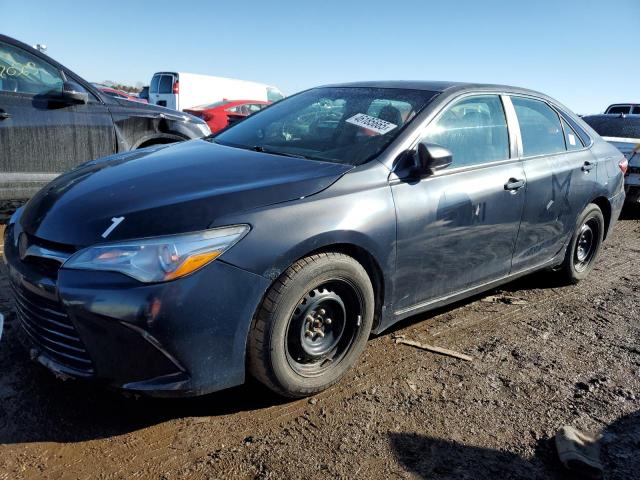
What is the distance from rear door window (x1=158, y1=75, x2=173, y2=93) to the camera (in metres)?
19.3

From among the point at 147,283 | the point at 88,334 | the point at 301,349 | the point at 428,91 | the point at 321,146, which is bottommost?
the point at 301,349

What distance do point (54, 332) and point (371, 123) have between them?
2.02 meters

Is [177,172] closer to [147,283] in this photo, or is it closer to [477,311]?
[147,283]

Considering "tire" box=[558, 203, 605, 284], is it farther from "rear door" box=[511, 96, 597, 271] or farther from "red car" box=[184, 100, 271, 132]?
"red car" box=[184, 100, 271, 132]

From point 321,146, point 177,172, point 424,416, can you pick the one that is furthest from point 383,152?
point 424,416

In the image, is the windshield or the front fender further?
the windshield

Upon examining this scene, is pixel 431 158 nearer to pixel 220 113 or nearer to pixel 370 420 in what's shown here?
pixel 370 420

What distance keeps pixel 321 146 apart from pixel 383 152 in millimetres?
404

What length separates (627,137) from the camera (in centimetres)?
852

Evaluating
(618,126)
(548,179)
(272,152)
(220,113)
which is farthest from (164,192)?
(220,113)

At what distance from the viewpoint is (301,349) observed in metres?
2.57

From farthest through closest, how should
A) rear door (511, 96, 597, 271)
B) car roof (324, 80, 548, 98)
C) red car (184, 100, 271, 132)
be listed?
red car (184, 100, 271, 132)
rear door (511, 96, 597, 271)
car roof (324, 80, 548, 98)

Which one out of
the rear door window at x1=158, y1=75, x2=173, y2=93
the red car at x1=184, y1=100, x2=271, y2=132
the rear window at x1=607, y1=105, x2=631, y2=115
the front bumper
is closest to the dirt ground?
the front bumper

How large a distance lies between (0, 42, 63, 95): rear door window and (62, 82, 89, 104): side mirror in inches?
3.8
